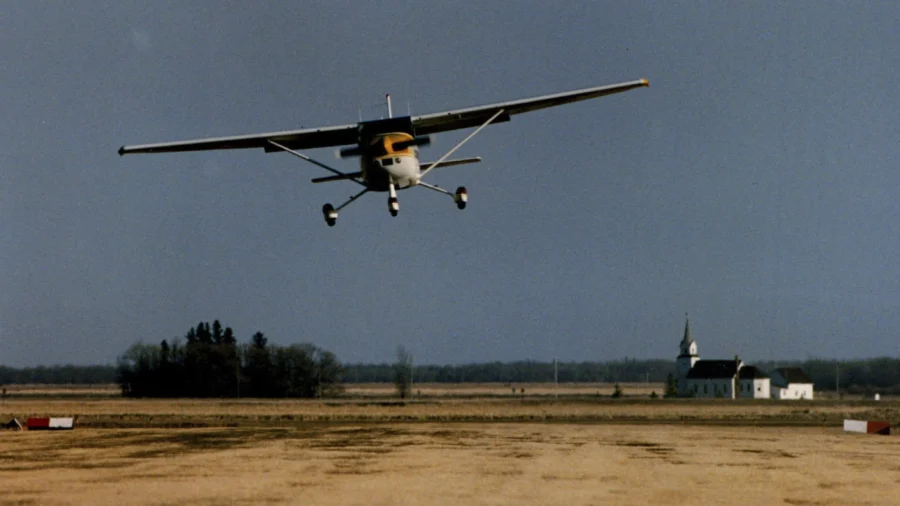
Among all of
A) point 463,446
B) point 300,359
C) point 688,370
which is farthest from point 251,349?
point 463,446

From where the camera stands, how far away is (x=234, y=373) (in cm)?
11681

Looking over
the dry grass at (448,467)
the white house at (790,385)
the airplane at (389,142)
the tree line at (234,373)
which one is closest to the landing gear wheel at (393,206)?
the airplane at (389,142)

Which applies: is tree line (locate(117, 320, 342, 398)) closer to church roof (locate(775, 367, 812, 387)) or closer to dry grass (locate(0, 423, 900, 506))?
church roof (locate(775, 367, 812, 387))

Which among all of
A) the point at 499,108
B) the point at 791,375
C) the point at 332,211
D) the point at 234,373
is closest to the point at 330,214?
the point at 332,211

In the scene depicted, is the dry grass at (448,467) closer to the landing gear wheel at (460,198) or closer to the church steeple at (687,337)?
the landing gear wheel at (460,198)

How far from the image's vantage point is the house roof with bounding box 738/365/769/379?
4803 inches

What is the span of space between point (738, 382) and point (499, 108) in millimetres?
98339

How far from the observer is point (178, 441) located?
3891cm

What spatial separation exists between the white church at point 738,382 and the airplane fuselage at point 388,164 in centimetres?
9780

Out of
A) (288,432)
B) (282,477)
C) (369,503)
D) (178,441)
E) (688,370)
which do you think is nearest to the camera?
(369,503)

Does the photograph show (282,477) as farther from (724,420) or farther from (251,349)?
(251,349)

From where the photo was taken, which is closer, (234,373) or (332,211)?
(332,211)

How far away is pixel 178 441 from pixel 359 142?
1588 centimetres

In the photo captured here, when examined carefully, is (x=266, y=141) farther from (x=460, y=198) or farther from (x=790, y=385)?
(x=790, y=385)
